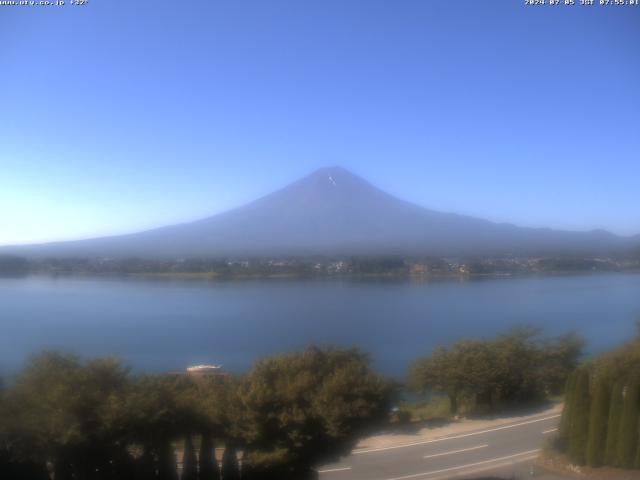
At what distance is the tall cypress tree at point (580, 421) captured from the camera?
14.8ft

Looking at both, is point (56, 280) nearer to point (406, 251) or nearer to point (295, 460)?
point (295, 460)

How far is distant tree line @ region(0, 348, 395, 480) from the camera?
3207mm

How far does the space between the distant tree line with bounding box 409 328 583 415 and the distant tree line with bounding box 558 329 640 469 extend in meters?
2.00

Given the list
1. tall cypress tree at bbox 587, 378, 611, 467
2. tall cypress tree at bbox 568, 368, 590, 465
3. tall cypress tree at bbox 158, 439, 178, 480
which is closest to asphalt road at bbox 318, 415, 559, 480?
tall cypress tree at bbox 568, 368, 590, 465

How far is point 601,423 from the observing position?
14.9 feet

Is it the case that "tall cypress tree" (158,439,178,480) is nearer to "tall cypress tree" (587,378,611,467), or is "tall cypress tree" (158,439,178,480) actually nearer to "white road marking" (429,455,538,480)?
"white road marking" (429,455,538,480)

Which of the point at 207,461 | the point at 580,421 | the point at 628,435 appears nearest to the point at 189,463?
→ the point at 207,461

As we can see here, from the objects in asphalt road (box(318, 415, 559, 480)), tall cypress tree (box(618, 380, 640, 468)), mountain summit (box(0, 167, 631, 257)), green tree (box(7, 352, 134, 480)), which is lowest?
asphalt road (box(318, 415, 559, 480))

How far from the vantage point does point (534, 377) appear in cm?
709

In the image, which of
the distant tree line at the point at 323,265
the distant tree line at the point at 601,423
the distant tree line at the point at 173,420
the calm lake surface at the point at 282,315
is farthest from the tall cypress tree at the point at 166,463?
the distant tree line at the point at 323,265

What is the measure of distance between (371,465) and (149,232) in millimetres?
16596

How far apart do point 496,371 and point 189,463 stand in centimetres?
466

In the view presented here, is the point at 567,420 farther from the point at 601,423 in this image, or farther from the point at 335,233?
the point at 335,233

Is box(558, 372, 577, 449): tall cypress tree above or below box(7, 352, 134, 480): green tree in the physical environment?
below
